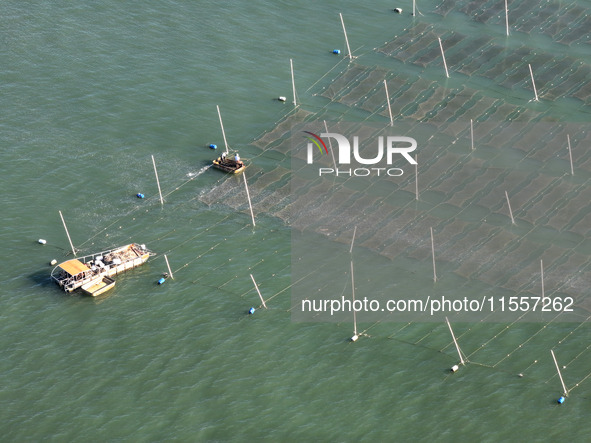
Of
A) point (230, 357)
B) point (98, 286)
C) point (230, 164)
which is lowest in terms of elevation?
point (98, 286)

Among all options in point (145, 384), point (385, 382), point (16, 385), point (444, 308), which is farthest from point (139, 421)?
point (444, 308)

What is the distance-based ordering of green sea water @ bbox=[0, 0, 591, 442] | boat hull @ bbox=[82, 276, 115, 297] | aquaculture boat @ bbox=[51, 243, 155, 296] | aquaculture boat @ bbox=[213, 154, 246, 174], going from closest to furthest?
green sea water @ bbox=[0, 0, 591, 442]
boat hull @ bbox=[82, 276, 115, 297]
aquaculture boat @ bbox=[51, 243, 155, 296]
aquaculture boat @ bbox=[213, 154, 246, 174]

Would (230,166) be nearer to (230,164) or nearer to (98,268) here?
(230,164)

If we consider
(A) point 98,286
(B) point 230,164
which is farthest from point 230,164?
(A) point 98,286

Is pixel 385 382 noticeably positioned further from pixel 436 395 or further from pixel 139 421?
pixel 139 421

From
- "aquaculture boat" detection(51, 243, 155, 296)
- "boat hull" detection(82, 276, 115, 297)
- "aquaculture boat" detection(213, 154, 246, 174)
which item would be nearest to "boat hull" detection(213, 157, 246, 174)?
"aquaculture boat" detection(213, 154, 246, 174)

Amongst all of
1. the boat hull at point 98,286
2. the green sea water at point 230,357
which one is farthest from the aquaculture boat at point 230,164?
the boat hull at point 98,286

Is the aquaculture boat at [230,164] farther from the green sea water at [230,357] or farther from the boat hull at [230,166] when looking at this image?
the green sea water at [230,357]

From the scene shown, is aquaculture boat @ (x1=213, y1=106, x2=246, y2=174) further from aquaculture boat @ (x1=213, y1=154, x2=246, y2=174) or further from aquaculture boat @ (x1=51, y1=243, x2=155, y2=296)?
aquaculture boat @ (x1=51, y1=243, x2=155, y2=296)

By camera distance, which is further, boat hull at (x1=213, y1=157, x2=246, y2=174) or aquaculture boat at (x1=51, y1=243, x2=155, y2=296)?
boat hull at (x1=213, y1=157, x2=246, y2=174)
